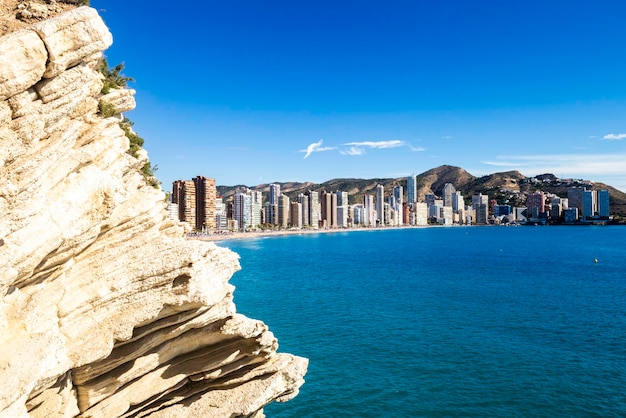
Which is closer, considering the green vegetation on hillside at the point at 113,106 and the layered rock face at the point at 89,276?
the layered rock face at the point at 89,276

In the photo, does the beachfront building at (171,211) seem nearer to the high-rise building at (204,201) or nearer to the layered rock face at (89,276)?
the layered rock face at (89,276)

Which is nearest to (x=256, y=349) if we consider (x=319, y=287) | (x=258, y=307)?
(x=258, y=307)

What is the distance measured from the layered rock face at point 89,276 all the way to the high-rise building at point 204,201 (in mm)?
183042

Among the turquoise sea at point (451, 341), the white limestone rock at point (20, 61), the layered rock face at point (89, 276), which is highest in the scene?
the white limestone rock at point (20, 61)

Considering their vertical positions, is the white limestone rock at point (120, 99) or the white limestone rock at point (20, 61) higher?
the white limestone rock at point (120, 99)

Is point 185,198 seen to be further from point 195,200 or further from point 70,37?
point 70,37

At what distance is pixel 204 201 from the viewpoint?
196750 mm

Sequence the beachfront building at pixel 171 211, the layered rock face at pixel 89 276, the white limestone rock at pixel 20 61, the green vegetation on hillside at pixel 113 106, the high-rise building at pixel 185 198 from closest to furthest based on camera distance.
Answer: the white limestone rock at pixel 20 61 → the layered rock face at pixel 89 276 → the green vegetation on hillside at pixel 113 106 → the beachfront building at pixel 171 211 → the high-rise building at pixel 185 198

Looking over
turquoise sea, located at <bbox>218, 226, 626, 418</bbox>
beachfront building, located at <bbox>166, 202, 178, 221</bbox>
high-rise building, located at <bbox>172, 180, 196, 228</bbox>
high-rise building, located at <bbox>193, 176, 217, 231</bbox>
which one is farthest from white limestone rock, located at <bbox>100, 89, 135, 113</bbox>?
high-rise building, located at <bbox>193, 176, 217, 231</bbox>

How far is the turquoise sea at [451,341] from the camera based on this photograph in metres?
23.4

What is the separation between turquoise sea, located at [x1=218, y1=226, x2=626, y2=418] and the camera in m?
23.4

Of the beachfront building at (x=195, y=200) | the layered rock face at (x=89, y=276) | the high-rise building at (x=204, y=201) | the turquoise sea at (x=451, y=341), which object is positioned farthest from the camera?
the high-rise building at (x=204, y=201)

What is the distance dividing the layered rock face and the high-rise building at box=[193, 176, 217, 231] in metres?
183

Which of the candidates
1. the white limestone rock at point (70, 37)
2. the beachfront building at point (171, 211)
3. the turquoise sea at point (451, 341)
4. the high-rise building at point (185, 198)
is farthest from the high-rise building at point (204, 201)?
the white limestone rock at point (70, 37)
